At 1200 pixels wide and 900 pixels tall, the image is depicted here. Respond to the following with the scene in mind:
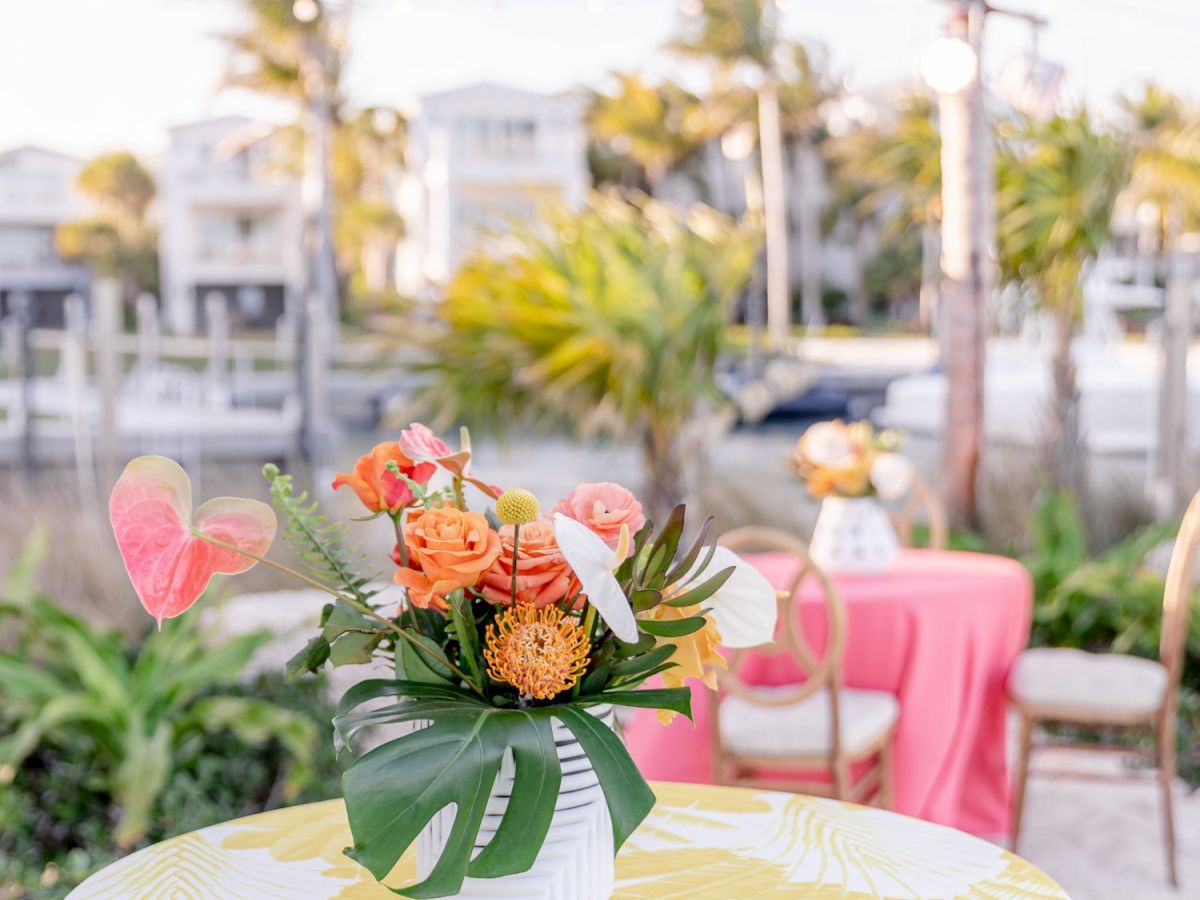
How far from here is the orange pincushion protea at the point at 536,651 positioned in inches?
48.0

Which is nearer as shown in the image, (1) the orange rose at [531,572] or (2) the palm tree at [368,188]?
(1) the orange rose at [531,572]

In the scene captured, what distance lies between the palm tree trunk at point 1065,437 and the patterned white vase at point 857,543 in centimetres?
291

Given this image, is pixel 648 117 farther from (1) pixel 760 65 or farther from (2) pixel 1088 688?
(2) pixel 1088 688

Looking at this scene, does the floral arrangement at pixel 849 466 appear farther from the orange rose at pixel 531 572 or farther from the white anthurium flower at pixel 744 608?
the orange rose at pixel 531 572

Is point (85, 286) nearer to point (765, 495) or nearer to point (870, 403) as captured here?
point (870, 403)

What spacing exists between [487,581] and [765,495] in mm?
4856

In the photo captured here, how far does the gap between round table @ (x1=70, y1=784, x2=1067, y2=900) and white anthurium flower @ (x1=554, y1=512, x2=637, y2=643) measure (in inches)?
18.6

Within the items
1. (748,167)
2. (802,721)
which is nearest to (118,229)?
(748,167)

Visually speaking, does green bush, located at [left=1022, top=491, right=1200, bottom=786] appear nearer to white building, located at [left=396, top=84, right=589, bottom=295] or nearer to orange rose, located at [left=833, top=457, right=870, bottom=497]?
orange rose, located at [left=833, top=457, right=870, bottom=497]

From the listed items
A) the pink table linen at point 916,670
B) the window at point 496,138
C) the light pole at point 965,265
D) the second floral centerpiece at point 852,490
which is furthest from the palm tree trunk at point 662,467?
the window at point 496,138

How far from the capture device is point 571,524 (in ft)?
3.82

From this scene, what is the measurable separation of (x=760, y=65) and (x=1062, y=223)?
27.9m

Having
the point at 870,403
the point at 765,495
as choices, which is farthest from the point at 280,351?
the point at 765,495

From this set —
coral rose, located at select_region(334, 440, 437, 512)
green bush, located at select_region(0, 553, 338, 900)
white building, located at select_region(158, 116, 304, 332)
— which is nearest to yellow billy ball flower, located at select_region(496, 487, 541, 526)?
coral rose, located at select_region(334, 440, 437, 512)
